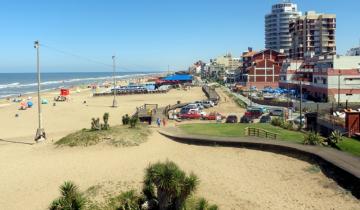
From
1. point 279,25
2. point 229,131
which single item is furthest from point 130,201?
point 279,25

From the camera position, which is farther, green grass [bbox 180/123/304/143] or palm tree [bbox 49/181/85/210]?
green grass [bbox 180/123/304/143]

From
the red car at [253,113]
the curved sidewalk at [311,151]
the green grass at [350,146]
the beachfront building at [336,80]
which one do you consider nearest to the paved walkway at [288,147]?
the curved sidewalk at [311,151]

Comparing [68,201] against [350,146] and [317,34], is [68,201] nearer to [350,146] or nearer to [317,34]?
[350,146]

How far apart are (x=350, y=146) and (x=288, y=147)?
3.62 metres

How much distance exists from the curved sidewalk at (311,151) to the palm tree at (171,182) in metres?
6.92

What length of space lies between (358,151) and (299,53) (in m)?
106

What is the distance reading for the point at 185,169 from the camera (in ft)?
67.5

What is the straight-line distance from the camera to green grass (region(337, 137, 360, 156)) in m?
20.7

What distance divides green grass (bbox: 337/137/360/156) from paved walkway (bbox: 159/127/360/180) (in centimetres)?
106

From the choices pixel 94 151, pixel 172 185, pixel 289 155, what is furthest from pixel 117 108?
pixel 172 185

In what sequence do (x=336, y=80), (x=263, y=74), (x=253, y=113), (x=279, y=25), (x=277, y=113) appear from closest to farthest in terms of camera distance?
(x=253, y=113)
(x=277, y=113)
(x=336, y=80)
(x=263, y=74)
(x=279, y=25)

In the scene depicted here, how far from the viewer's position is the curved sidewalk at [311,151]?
1625cm

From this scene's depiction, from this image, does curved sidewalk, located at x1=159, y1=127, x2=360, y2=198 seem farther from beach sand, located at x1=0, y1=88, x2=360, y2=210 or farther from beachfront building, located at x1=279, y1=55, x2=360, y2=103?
beachfront building, located at x1=279, y1=55, x2=360, y2=103

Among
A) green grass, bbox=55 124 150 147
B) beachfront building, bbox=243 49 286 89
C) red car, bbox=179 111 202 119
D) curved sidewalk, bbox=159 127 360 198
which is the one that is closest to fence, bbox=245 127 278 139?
curved sidewalk, bbox=159 127 360 198
